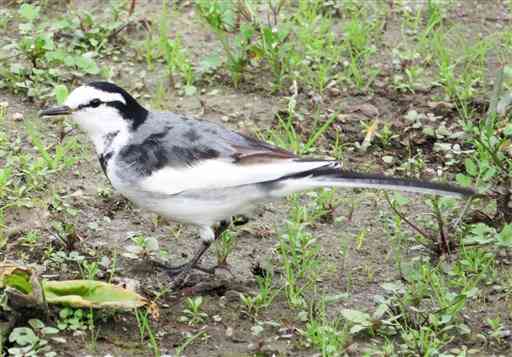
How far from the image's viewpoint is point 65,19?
7.55 meters

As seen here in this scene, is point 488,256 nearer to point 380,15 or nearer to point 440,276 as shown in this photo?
point 440,276

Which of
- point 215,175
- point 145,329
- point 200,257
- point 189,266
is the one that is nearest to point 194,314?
point 145,329

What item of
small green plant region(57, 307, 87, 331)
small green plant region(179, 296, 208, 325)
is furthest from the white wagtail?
small green plant region(57, 307, 87, 331)

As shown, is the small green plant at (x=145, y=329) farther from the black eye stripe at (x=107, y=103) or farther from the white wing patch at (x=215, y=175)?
the black eye stripe at (x=107, y=103)

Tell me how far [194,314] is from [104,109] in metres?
1.20

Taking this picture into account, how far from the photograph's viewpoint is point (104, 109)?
17.9ft

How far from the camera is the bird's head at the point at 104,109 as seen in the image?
17.9ft

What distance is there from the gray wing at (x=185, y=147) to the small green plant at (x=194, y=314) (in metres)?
0.68

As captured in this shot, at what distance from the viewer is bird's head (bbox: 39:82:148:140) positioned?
545 centimetres

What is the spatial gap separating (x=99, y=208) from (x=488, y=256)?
2.13m

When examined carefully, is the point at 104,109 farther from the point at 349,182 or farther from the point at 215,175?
the point at 349,182

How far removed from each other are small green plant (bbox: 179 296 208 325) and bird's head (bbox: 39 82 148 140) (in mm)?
1005

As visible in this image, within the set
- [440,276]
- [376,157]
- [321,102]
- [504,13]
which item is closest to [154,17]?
[321,102]

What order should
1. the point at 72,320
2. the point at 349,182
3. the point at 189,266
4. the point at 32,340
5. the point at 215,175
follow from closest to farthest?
the point at 32,340 < the point at 72,320 < the point at 349,182 < the point at 215,175 < the point at 189,266
